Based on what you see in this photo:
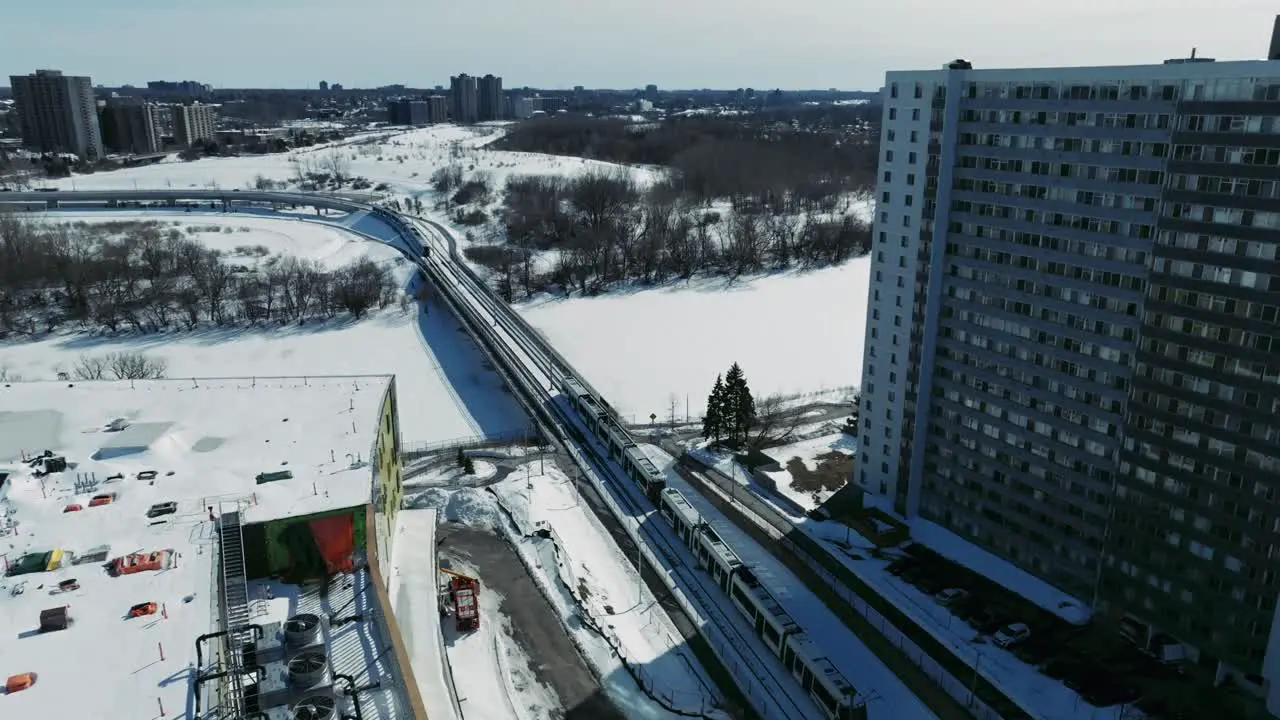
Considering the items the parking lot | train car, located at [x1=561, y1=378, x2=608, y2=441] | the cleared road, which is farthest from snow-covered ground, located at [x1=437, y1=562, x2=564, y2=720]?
train car, located at [x1=561, y1=378, x2=608, y2=441]

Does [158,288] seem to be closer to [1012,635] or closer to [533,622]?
[533,622]

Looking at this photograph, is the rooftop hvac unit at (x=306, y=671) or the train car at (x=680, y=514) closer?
the rooftop hvac unit at (x=306, y=671)

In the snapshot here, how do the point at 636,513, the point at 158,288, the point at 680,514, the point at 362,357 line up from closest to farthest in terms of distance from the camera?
Result: the point at 680,514, the point at 636,513, the point at 362,357, the point at 158,288

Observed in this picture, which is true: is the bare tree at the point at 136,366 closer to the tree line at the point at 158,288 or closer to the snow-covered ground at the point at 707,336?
the tree line at the point at 158,288

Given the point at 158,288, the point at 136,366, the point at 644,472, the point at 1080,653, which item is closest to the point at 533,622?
the point at 644,472

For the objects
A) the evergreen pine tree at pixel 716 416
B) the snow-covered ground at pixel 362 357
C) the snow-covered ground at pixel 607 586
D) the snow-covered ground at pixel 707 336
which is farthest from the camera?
the snow-covered ground at pixel 707 336

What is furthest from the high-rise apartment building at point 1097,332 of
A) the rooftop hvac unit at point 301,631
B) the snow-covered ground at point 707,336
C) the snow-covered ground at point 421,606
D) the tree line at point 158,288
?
the tree line at point 158,288
